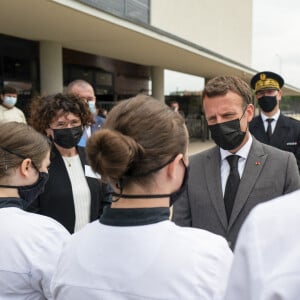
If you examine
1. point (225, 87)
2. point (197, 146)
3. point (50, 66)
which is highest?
point (50, 66)

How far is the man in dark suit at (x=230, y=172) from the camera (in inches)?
87.0

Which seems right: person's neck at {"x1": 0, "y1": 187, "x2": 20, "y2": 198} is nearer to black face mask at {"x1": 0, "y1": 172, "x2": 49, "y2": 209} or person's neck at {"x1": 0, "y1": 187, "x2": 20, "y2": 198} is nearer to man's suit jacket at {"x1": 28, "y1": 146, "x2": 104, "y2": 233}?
black face mask at {"x1": 0, "y1": 172, "x2": 49, "y2": 209}

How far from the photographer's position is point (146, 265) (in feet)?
3.78

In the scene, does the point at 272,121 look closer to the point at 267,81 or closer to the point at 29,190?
the point at 267,81

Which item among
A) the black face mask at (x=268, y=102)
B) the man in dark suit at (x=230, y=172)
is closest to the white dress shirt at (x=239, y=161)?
the man in dark suit at (x=230, y=172)

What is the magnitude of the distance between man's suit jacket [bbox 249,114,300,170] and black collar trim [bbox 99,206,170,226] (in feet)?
9.59

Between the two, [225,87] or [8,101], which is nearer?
[225,87]

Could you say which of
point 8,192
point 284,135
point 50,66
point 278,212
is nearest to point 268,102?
point 284,135

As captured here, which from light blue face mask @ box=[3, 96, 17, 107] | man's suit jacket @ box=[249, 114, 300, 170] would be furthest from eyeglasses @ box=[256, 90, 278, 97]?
light blue face mask @ box=[3, 96, 17, 107]

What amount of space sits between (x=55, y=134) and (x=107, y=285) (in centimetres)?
184

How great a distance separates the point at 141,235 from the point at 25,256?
2.10ft

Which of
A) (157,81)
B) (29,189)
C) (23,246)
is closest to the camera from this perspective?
(23,246)

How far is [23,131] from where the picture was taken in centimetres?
201

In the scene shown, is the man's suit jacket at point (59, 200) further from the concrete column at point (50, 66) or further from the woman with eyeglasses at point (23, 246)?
the concrete column at point (50, 66)
